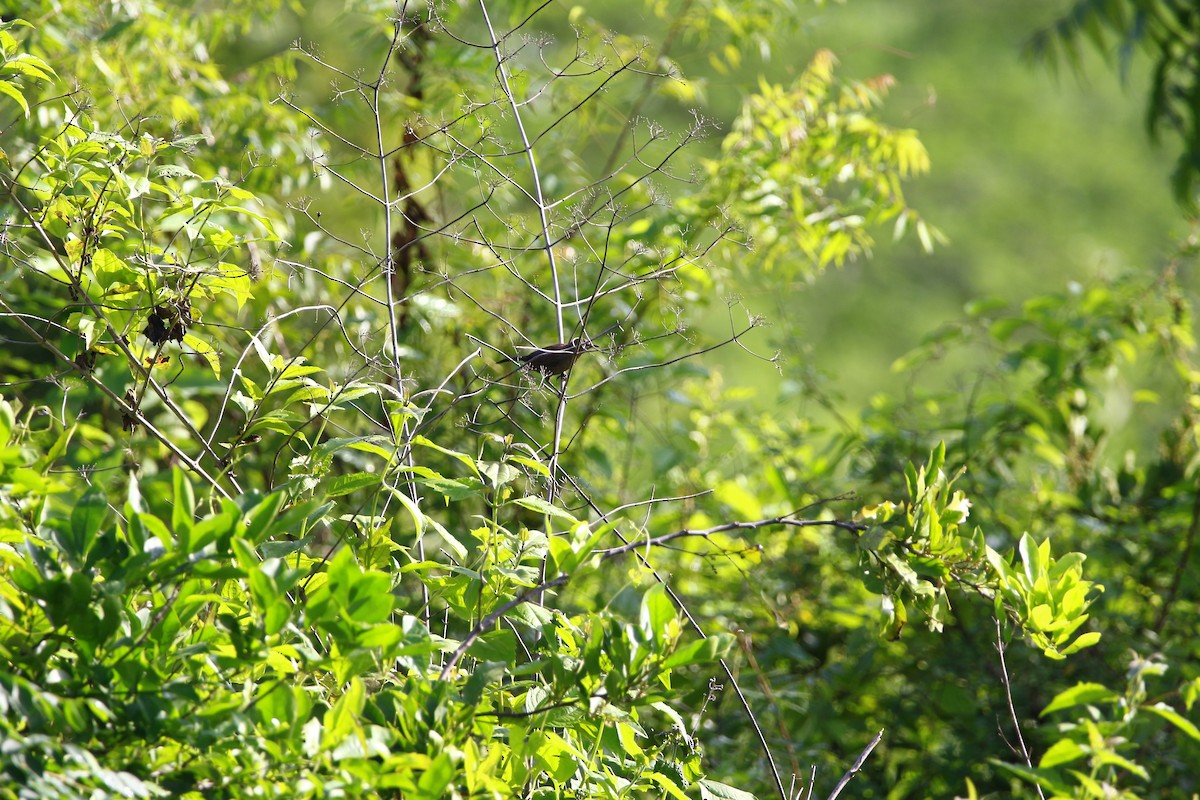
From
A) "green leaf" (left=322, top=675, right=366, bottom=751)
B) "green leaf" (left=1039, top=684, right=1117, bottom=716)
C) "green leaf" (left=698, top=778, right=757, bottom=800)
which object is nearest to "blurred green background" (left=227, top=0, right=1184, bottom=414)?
"green leaf" (left=698, top=778, right=757, bottom=800)

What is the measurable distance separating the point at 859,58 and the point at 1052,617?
434 inches

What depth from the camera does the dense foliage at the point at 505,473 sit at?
0.89 metres

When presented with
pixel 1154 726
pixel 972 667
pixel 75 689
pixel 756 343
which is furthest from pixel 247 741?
pixel 756 343

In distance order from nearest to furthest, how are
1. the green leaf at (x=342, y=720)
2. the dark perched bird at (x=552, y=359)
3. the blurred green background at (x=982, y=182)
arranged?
the green leaf at (x=342, y=720) < the dark perched bird at (x=552, y=359) < the blurred green background at (x=982, y=182)

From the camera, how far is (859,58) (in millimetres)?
11062

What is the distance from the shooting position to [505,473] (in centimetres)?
114

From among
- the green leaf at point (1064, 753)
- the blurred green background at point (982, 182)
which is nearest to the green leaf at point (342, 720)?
the green leaf at point (1064, 753)

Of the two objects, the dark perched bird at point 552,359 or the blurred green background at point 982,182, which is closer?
the dark perched bird at point 552,359

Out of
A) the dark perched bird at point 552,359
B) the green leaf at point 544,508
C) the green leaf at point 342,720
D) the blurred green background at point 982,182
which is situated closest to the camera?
the green leaf at point 342,720

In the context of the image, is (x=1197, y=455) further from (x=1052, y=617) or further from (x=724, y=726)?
(x=1052, y=617)

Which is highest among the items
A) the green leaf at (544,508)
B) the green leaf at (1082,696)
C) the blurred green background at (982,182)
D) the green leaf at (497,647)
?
the green leaf at (544,508)

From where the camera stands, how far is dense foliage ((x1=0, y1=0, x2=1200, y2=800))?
0.89 metres

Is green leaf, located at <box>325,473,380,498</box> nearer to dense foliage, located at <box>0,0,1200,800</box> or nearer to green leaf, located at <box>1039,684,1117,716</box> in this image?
dense foliage, located at <box>0,0,1200,800</box>

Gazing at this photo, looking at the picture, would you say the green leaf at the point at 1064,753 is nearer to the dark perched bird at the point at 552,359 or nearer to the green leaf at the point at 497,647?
the green leaf at the point at 497,647
